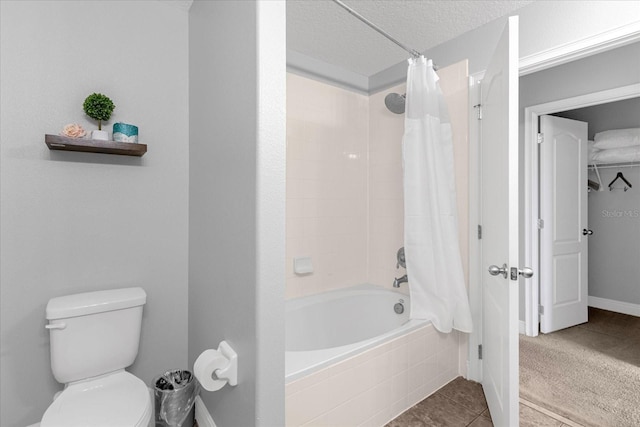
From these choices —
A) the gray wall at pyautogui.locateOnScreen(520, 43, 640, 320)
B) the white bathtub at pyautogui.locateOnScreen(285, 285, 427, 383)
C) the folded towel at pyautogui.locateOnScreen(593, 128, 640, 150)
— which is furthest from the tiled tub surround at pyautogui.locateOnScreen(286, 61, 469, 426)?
the folded towel at pyautogui.locateOnScreen(593, 128, 640, 150)

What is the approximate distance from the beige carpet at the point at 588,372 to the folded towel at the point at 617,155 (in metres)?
1.66

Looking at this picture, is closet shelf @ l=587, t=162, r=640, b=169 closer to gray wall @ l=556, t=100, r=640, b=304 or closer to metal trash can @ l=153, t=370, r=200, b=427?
gray wall @ l=556, t=100, r=640, b=304

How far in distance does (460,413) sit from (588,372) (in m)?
1.22

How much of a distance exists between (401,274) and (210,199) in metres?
1.71

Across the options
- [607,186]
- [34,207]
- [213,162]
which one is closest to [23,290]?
[34,207]

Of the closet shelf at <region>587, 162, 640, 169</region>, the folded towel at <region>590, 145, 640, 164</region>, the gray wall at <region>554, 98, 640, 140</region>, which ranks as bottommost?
the closet shelf at <region>587, 162, 640, 169</region>

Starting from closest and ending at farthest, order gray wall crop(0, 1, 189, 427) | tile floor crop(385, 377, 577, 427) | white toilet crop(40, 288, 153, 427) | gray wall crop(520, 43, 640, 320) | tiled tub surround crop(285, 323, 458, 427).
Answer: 1. white toilet crop(40, 288, 153, 427)
2. tiled tub surround crop(285, 323, 458, 427)
3. gray wall crop(0, 1, 189, 427)
4. tile floor crop(385, 377, 577, 427)
5. gray wall crop(520, 43, 640, 320)

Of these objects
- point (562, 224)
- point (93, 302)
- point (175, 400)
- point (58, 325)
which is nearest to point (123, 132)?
point (93, 302)

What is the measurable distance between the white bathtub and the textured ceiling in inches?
74.9

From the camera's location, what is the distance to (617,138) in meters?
3.27

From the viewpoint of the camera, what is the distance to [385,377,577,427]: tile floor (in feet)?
5.55

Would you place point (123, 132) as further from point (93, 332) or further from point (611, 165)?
point (611, 165)

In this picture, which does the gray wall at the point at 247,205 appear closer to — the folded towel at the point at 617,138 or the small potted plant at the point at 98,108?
the small potted plant at the point at 98,108

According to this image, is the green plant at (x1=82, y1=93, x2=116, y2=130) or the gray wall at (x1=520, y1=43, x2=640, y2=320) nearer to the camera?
the green plant at (x1=82, y1=93, x2=116, y2=130)
